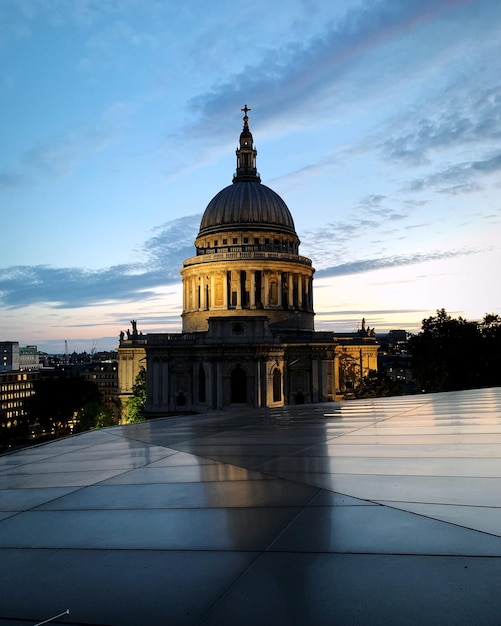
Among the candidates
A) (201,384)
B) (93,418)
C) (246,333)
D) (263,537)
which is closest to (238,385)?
(201,384)

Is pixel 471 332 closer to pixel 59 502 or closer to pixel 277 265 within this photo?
pixel 277 265

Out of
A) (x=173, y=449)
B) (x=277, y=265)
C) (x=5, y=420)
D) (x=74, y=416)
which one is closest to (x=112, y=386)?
(x=5, y=420)

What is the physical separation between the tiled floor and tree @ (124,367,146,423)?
2636 inches

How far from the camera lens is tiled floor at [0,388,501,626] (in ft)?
16.5

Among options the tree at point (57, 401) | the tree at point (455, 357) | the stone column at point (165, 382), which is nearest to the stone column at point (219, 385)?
the stone column at point (165, 382)

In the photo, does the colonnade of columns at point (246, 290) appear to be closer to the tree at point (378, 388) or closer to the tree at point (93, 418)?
the tree at point (93, 418)

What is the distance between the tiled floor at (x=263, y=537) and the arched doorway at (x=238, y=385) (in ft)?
189

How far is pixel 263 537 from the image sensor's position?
671cm

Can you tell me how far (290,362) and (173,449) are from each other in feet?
202

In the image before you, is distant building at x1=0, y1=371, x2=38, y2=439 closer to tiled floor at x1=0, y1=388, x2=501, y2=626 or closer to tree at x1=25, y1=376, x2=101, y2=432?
tree at x1=25, y1=376, x2=101, y2=432

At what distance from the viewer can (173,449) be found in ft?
47.2

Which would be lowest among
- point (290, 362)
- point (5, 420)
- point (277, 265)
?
point (5, 420)

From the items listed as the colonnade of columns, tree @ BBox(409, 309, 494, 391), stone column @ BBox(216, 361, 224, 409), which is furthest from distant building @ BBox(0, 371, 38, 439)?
tree @ BBox(409, 309, 494, 391)

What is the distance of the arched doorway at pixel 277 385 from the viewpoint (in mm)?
72750
